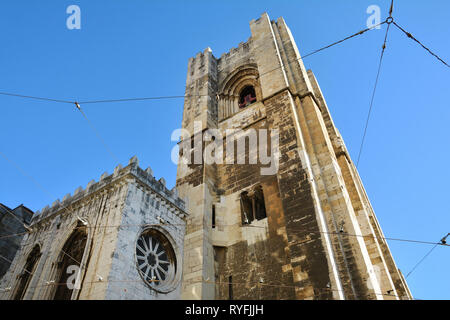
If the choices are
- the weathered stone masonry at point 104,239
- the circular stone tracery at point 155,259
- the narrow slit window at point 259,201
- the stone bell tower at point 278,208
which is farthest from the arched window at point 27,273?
the narrow slit window at point 259,201

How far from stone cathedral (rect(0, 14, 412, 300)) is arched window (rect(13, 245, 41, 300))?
5 cm

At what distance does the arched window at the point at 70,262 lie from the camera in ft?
33.9

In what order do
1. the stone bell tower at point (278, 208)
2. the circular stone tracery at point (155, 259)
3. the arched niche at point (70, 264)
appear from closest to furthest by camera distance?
the stone bell tower at point (278, 208), the arched niche at point (70, 264), the circular stone tracery at point (155, 259)

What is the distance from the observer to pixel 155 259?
11305 mm

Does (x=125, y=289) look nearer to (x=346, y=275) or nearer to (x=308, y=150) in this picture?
(x=346, y=275)

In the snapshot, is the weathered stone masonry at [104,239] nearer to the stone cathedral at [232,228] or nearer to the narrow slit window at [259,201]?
the stone cathedral at [232,228]

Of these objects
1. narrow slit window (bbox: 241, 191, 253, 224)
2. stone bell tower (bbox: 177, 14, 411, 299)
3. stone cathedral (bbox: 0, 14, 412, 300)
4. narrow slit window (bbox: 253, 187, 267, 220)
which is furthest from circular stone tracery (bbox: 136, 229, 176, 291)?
narrow slit window (bbox: 253, 187, 267, 220)

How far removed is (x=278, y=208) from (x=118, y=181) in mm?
6038

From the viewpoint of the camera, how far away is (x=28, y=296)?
11031 millimetres

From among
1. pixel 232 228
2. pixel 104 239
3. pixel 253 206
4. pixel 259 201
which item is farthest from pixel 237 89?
pixel 104 239

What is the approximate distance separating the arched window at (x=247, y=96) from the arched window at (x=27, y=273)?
12899 mm

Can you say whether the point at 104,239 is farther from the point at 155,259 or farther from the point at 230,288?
the point at 230,288

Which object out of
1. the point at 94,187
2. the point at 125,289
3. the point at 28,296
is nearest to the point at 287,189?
the point at 125,289
